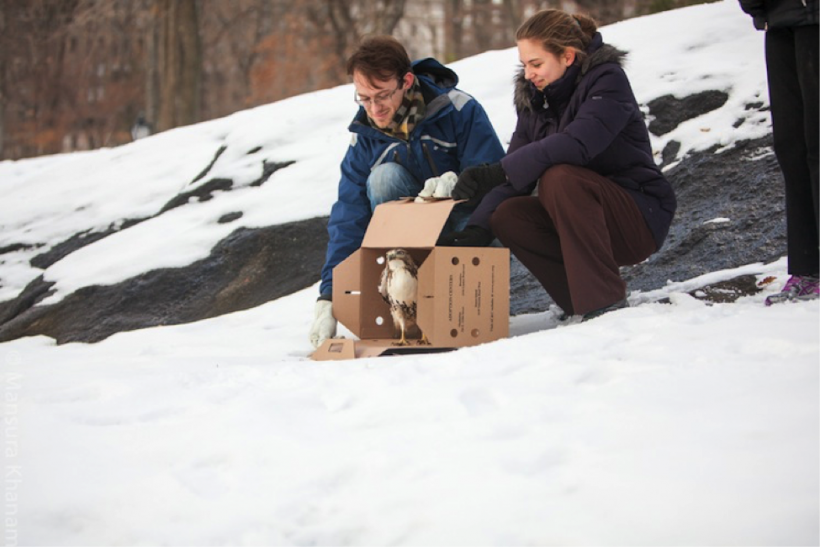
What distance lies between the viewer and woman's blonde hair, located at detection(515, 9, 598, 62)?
133 inches

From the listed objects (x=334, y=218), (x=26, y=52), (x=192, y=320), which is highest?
(x=26, y=52)

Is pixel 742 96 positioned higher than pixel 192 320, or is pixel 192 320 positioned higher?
pixel 742 96

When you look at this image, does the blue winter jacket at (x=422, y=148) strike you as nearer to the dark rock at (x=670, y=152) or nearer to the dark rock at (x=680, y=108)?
the dark rock at (x=670, y=152)

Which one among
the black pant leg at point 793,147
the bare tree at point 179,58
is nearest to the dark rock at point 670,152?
the black pant leg at point 793,147

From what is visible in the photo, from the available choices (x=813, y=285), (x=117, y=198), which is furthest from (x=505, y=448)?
(x=117, y=198)

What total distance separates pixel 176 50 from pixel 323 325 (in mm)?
12046

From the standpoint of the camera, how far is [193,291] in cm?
543

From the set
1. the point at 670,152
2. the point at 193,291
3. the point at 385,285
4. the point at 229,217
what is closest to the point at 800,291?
the point at 385,285

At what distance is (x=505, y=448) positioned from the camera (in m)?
2.13

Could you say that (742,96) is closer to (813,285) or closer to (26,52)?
(813,285)

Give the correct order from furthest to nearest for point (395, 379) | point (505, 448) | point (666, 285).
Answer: point (666, 285)
point (395, 379)
point (505, 448)

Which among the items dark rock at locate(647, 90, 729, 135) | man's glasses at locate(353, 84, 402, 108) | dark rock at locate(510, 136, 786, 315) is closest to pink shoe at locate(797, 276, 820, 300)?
dark rock at locate(510, 136, 786, 315)

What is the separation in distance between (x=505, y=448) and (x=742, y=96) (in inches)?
156

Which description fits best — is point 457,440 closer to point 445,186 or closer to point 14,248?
point 445,186
